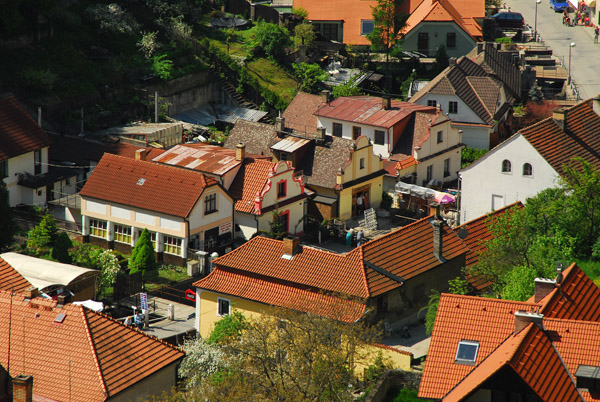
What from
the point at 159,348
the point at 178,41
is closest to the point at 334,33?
the point at 178,41

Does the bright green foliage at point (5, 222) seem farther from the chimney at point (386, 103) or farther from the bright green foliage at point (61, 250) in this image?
the chimney at point (386, 103)

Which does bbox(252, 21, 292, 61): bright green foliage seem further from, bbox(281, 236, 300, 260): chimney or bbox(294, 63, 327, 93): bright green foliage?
bbox(281, 236, 300, 260): chimney

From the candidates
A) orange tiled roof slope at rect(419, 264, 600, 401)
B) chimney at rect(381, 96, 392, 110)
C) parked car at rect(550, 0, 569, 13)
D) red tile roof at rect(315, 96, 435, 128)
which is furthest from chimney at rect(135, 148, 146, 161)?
parked car at rect(550, 0, 569, 13)

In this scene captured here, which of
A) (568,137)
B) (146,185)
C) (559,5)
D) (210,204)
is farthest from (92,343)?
(559,5)

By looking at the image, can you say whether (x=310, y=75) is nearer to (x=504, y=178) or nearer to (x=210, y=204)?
(x=210, y=204)

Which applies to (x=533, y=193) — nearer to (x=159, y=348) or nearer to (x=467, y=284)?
(x=467, y=284)

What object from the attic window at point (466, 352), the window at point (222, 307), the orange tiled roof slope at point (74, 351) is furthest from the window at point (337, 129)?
the attic window at point (466, 352)

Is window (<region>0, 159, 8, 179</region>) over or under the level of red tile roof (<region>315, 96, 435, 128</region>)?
under
